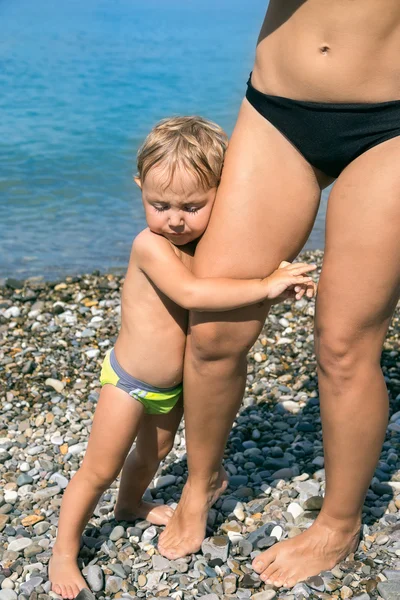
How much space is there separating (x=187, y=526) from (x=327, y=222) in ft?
4.44

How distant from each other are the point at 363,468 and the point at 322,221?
6.67 m

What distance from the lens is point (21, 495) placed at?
12.3 feet

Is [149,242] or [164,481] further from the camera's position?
[164,481]

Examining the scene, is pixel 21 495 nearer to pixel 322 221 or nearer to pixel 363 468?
pixel 363 468

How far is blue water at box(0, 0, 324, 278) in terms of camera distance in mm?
8680

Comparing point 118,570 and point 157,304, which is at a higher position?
point 157,304

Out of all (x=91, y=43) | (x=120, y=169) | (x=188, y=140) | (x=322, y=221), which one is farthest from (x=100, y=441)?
(x=91, y=43)

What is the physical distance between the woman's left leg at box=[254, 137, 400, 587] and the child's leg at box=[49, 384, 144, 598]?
2.17ft

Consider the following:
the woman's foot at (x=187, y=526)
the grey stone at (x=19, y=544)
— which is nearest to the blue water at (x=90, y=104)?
the grey stone at (x=19, y=544)

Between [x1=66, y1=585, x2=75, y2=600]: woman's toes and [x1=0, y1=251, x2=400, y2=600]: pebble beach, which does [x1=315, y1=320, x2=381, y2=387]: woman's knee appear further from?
[x1=66, y1=585, x2=75, y2=600]: woman's toes

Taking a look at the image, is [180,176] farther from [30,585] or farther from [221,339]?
[30,585]

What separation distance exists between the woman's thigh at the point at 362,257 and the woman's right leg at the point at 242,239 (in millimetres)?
144

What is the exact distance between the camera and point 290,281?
2734mm

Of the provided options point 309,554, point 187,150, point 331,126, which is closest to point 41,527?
point 309,554
